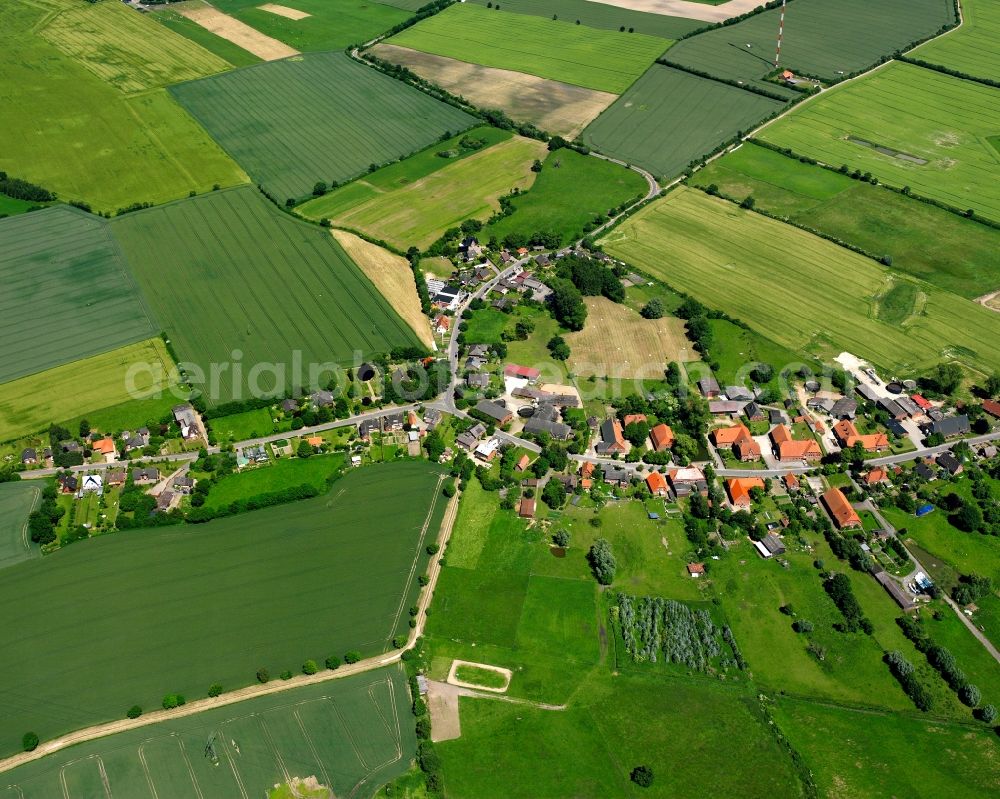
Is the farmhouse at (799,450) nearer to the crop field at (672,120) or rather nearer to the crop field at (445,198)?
the crop field at (445,198)

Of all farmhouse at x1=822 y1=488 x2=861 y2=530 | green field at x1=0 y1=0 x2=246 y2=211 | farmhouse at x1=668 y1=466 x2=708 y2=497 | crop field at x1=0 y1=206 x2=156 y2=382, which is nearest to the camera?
farmhouse at x1=822 y1=488 x2=861 y2=530

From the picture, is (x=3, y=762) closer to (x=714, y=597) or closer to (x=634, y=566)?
(x=634, y=566)

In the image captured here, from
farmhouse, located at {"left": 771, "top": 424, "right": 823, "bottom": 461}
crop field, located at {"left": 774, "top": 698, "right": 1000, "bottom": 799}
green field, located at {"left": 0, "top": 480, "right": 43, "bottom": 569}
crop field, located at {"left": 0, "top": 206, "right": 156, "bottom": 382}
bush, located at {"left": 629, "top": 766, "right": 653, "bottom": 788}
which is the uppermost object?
farmhouse, located at {"left": 771, "top": 424, "right": 823, "bottom": 461}

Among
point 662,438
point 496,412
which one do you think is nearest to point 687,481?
point 662,438

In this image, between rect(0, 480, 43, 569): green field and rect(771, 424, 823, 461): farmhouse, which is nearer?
Answer: rect(0, 480, 43, 569): green field

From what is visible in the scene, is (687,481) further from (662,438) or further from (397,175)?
(397,175)

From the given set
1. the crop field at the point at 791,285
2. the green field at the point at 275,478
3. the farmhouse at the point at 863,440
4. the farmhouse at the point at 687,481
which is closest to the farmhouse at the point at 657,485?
the farmhouse at the point at 687,481

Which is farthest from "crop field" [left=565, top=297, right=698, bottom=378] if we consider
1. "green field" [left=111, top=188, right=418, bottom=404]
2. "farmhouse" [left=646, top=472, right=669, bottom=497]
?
"green field" [left=111, top=188, right=418, bottom=404]

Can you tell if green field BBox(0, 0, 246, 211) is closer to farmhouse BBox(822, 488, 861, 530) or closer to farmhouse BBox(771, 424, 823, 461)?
farmhouse BBox(771, 424, 823, 461)
